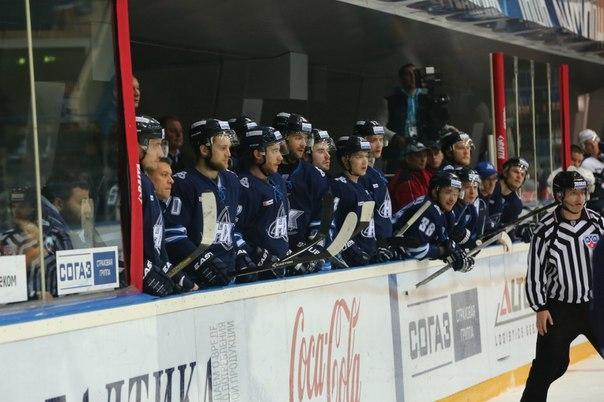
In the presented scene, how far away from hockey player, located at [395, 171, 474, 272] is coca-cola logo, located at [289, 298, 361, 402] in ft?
3.84

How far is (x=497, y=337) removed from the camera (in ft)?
30.7

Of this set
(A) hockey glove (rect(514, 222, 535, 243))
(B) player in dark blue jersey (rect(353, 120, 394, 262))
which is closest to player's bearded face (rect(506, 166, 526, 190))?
(A) hockey glove (rect(514, 222, 535, 243))

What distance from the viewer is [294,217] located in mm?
7363

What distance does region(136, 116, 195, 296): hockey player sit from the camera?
5434mm

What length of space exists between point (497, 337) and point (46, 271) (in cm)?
505

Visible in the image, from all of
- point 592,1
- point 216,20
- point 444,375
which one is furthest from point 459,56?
point 444,375

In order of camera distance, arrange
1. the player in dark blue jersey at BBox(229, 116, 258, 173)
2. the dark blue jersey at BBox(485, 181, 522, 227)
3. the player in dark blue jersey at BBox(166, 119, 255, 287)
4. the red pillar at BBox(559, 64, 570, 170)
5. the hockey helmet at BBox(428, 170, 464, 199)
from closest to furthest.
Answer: the player in dark blue jersey at BBox(166, 119, 255, 287) < the player in dark blue jersey at BBox(229, 116, 258, 173) < the hockey helmet at BBox(428, 170, 464, 199) < the dark blue jersey at BBox(485, 181, 522, 227) < the red pillar at BBox(559, 64, 570, 170)

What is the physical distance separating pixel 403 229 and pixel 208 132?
7.57ft

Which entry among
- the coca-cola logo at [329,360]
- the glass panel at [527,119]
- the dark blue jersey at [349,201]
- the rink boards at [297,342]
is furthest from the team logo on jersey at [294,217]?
the glass panel at [527,119]

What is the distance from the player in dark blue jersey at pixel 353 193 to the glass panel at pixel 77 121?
93.6 inches

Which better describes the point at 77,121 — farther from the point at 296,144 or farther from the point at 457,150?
the point at 457,150

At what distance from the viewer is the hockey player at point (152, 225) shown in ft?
17.8

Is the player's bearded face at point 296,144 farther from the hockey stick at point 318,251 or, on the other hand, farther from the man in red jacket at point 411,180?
the man in red jacket at point 411,180

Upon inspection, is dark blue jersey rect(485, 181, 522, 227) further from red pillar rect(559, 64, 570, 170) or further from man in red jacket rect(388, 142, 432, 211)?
red pillar rect(559, 64, 570, 170)
